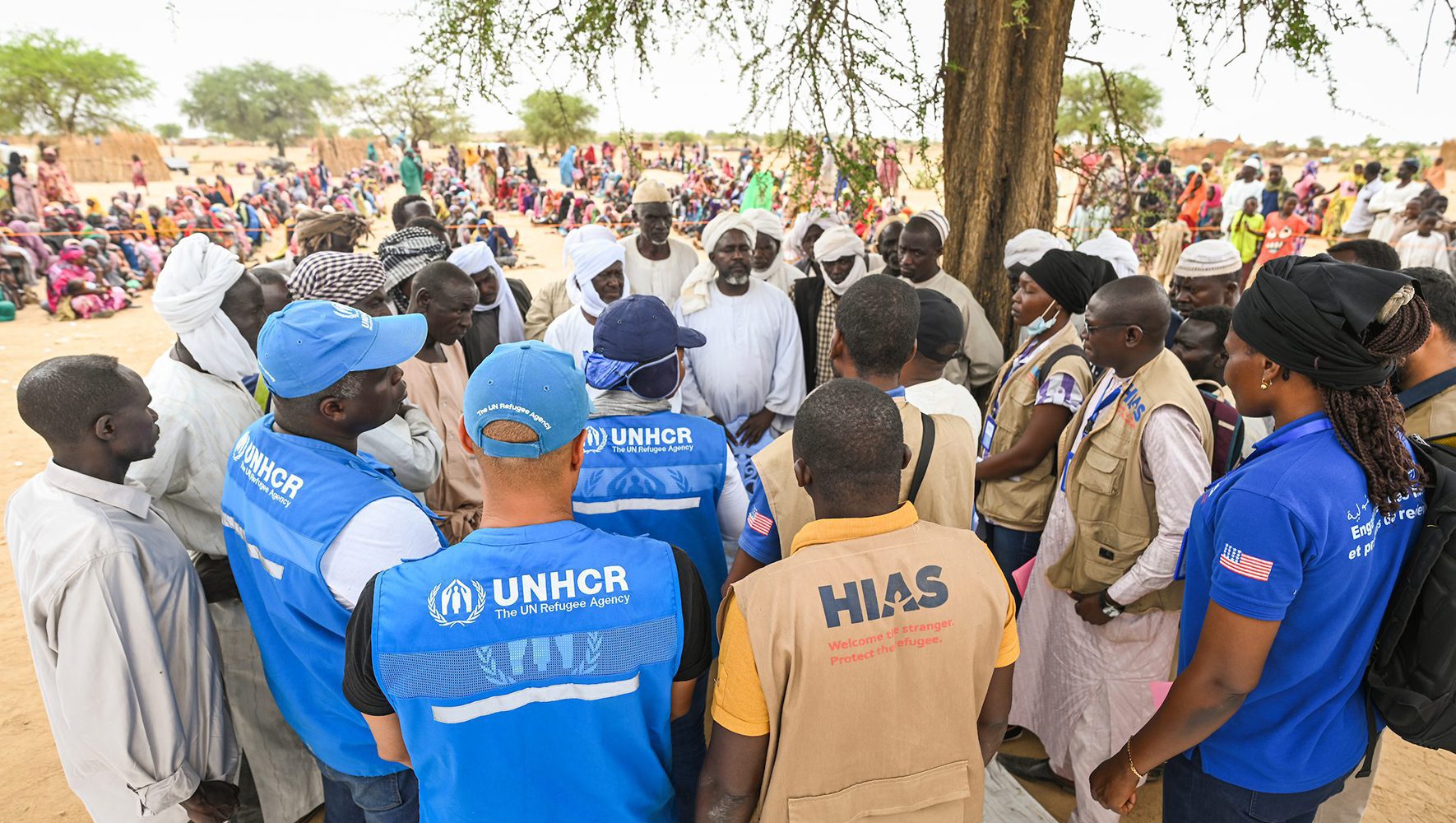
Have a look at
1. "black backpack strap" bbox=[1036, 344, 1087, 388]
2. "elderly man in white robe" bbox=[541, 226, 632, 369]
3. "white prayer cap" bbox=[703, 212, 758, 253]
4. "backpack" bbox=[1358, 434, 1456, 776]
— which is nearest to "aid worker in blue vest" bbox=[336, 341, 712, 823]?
"backpack" bbox=[1358, 434, 1456, 776]

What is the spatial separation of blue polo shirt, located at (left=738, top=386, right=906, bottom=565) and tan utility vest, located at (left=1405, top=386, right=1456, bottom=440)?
2096mm

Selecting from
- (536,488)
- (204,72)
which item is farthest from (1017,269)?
(204,72)

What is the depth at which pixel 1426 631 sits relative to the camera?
1702 millimetres

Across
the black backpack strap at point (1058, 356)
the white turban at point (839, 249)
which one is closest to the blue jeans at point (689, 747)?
the black backpack strap at point (1058, 356)

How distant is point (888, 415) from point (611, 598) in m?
0.69

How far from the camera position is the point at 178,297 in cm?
267

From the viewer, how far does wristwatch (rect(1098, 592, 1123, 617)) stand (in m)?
2.70

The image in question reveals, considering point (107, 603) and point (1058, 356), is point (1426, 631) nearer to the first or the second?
point (1058, 356)

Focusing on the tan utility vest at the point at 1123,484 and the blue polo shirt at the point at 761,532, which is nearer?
the blue polo shirt at the point at 761,532

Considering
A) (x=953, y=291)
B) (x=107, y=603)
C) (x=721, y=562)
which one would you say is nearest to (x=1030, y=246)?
(x=953, y=291)

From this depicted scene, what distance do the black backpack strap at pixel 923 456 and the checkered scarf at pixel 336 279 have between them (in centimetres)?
238

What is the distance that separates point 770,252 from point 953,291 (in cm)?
133

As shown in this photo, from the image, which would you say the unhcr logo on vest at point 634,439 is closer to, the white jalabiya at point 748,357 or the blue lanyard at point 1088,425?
the blue lanyard at point 1088,425

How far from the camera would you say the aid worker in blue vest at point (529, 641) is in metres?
1.42
